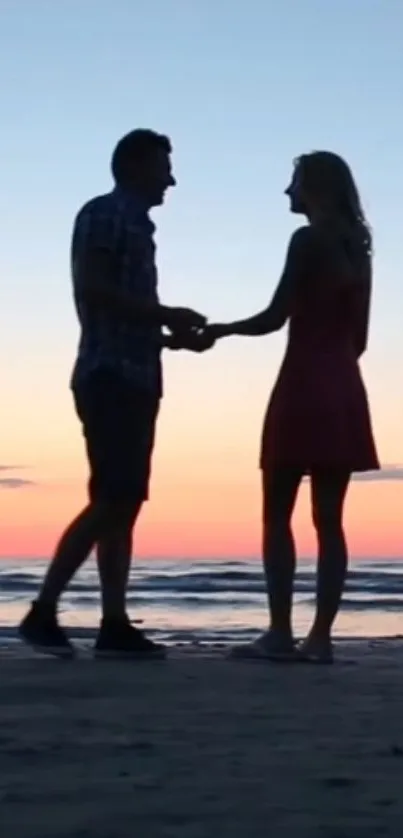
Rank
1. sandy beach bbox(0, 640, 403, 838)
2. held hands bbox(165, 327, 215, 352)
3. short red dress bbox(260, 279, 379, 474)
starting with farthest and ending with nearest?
held hands bbox(165, 327, 215, 352)
short red dress bbox(260, 279, 379, 474)
sandy beach bbox(0, 640, 403, 838)

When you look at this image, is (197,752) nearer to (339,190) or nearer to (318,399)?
(318,399)

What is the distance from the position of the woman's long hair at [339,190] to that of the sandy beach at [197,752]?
5.03 ft

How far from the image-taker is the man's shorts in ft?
18.2

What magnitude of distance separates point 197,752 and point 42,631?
91.9 inches

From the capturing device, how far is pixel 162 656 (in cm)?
551

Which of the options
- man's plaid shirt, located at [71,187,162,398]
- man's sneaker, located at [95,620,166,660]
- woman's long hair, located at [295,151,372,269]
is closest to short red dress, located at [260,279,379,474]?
woman's long hair, located at [295,151,372,269]

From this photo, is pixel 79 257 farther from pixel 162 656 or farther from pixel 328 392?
pixel 162 656

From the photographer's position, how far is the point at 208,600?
15227mm

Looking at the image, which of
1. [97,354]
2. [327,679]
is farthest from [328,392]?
[327,679]

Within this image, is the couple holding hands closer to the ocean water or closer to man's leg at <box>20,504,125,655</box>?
man's leg at <box>20,504,125,655</box>

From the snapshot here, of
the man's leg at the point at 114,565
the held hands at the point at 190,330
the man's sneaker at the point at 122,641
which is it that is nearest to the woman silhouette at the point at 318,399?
the held hands at the point at 190,330

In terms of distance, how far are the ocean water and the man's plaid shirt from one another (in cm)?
202

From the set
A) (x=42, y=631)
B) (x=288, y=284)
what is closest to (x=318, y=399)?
(x=288, y=284)

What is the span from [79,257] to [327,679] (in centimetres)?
172
